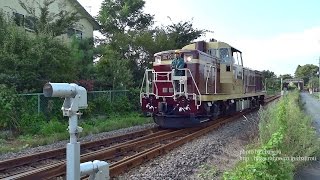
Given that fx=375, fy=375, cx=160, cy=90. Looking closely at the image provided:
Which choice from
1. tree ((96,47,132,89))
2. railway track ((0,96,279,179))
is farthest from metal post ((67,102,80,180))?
tree ((96,47,132,89))

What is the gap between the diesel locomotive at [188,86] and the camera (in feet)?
44.2

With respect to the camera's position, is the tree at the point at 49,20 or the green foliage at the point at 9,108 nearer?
the green foliage at the point at 9,108

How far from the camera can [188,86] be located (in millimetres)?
13719

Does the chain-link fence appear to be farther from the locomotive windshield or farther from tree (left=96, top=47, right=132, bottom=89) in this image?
the locomotive windshield

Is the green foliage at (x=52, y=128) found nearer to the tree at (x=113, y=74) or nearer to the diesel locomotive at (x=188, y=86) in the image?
the diesel locomotive at (x=188, y=86)

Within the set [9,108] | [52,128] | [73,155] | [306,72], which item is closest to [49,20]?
[9,108]

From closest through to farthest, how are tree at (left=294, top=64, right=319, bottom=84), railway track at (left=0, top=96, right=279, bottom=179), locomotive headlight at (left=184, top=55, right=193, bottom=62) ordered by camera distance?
railway track at (left=0, top=96, right=279, bottom=179) < locomotive headlight at (left=184, top=55, right=193, bottom=62) < tree at (left=294, top=64, right=319, bottom=84)

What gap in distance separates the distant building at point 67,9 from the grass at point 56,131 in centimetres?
534

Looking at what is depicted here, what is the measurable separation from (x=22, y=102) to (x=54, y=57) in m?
2.42

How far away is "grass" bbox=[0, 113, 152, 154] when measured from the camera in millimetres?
10656

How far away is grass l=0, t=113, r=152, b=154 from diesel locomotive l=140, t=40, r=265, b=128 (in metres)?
1.60

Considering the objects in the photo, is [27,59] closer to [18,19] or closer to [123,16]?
[18,19]

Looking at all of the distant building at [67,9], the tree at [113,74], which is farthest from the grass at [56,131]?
the distant building at [67,9]

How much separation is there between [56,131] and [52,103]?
1939 millimetres
